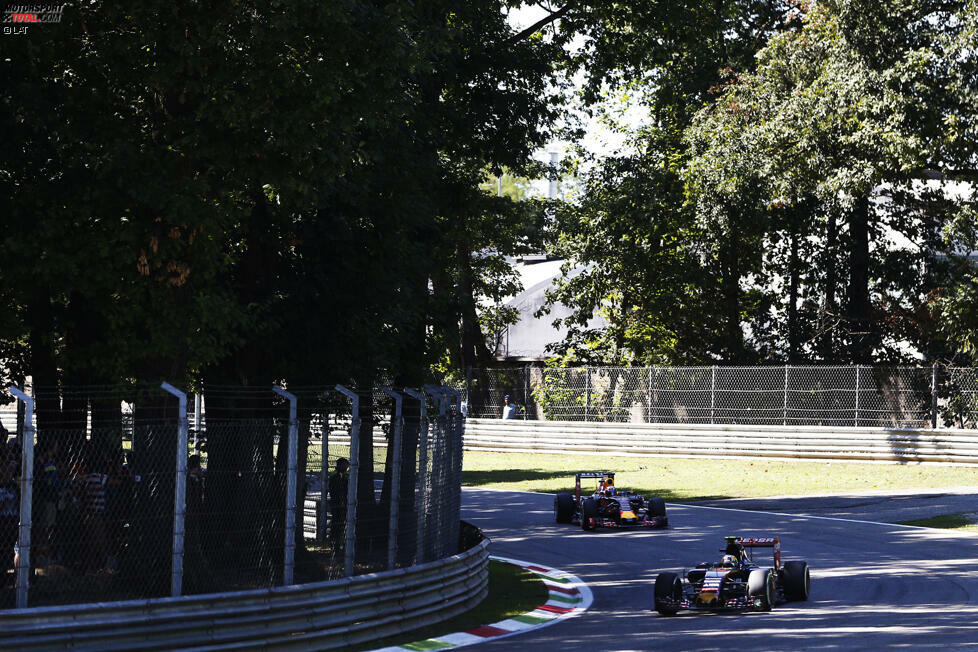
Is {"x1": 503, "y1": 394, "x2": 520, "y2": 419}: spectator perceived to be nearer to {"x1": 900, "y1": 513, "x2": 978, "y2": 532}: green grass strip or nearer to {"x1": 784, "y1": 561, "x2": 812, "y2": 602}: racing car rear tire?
{"x1": 900, "y1": 513, "x2": 978, "y2": 532}: green grass strip

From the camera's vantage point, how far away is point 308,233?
14516 mm

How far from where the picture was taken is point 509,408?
126 feet

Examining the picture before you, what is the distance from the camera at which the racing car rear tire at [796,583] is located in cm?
1325

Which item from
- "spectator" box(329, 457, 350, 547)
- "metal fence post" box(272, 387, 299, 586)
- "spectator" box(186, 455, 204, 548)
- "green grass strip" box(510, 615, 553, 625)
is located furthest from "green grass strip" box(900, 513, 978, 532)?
"spectator" box(186, 455, 204, 548)

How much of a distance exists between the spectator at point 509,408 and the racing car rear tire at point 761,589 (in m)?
25.6

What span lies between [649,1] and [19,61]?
1425 cm

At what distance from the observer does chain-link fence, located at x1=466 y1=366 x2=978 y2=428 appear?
30.1 meters

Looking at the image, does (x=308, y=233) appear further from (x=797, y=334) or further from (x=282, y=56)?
(x=797, y=334)

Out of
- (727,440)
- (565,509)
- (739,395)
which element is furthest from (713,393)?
(565,509)

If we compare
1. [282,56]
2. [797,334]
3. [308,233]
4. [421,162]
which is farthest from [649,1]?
[797,334]

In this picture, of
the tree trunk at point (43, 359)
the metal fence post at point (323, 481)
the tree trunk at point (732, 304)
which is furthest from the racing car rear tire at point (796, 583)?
the tree trunk at point (732, 304)

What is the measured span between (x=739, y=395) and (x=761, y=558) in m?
15.2

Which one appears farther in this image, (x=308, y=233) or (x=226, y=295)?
(x=308, y=233)

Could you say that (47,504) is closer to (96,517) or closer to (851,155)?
(96,517)
